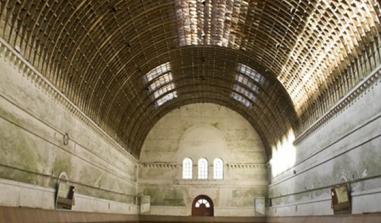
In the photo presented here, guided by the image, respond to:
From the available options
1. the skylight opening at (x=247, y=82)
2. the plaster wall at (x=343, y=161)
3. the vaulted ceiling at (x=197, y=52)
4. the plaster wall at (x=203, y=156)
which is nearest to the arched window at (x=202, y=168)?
the plaster wall at (x=203, y=156)

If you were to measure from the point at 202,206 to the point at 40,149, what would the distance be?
2052 centimetres

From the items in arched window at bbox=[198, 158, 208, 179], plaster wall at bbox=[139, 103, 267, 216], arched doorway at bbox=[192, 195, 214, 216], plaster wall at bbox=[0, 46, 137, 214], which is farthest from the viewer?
arched window at bbox=[198, 158, 208, 179]

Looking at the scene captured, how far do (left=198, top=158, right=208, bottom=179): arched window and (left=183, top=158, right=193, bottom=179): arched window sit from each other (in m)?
0.66

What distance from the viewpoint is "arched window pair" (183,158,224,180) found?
3438 cm

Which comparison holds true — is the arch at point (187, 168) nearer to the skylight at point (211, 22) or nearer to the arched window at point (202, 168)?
the arched window at point (202, 168)

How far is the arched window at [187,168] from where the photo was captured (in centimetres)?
3450

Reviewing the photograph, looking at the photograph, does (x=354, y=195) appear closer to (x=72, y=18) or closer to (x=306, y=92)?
(x=306, y=92)

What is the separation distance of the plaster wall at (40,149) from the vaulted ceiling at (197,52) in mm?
882

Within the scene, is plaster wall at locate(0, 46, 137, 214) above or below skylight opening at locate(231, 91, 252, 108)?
below

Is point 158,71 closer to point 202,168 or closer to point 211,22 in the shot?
point 211,22

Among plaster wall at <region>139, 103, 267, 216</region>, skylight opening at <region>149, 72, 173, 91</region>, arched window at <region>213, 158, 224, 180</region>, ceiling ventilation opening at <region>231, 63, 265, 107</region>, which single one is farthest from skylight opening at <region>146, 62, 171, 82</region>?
arched window at <region>213, 158, 224, 180</region>

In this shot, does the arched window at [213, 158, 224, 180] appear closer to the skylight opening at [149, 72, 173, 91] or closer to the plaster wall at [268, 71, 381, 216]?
the skylight opening at [149, 72, 173, 91]

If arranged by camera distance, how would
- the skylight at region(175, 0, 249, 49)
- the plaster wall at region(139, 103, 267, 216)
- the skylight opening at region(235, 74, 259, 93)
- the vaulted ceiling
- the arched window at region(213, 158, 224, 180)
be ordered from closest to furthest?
the vaulted ceiling < the skylight at region(175, 0, 249, 49) < the skylight opening at region(235, 74, 259, 93) < the plaster wall at region(139, 103, 267, 216) < the arched window at region(213, 158, 224, 180)

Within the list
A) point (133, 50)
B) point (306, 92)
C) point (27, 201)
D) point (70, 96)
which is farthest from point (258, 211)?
point (27, 201)
